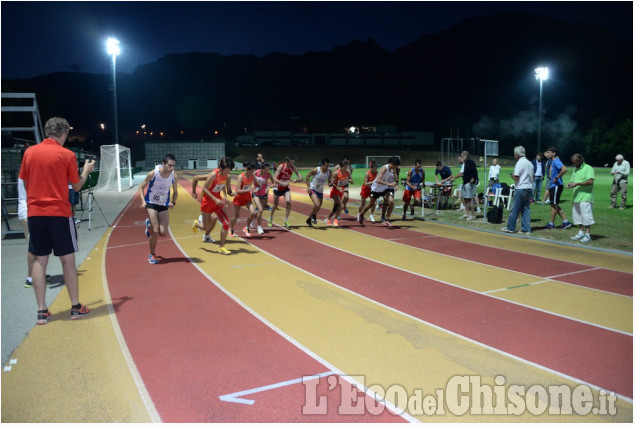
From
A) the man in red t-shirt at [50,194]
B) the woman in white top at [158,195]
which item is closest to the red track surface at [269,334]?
the woman in white top at [158,195]

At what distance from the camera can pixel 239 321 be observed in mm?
5449

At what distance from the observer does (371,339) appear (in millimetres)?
4883

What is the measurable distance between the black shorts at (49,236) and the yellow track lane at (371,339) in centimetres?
231

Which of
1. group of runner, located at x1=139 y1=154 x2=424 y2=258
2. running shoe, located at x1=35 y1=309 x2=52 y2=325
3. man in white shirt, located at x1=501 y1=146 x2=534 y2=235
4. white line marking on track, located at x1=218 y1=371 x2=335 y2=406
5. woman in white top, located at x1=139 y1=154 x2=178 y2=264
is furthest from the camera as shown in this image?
man in white shirt, located at x1=501 y1=146 x2=534 y2=235

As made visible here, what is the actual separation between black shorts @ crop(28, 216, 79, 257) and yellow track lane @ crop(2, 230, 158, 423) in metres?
0.89

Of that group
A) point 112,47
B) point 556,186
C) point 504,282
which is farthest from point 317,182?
point 112,47

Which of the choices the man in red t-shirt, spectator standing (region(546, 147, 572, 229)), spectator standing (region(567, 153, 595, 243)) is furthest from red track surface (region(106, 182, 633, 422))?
spectator standing (region(546, 147, 572, 229))

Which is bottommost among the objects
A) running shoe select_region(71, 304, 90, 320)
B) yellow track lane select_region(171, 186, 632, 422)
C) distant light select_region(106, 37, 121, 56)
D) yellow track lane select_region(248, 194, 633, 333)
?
yellow track lane select_region(248, 194, 633, 333)

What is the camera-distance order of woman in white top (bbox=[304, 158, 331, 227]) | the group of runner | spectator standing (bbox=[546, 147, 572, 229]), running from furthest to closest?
woman in white top (bbox=[304, 158, 331, 227]) < spectator standing (bbox=[546, 147, 572, 229]) < the group of runner

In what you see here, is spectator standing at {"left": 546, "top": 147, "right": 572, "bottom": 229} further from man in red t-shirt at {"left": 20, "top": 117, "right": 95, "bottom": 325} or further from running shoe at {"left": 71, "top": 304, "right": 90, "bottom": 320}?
man in red t-shirt at {"left": 20, "top": 117, "right": 95, "bottom": 325}

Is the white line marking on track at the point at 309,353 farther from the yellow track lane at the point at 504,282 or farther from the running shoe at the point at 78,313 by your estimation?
the yellow track lane at the point at 504,282

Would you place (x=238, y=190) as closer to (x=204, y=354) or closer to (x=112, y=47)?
(x=204, y=354)

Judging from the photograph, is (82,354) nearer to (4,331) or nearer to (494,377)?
(4,331)

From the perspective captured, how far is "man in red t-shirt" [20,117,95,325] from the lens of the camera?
15.9 feet
